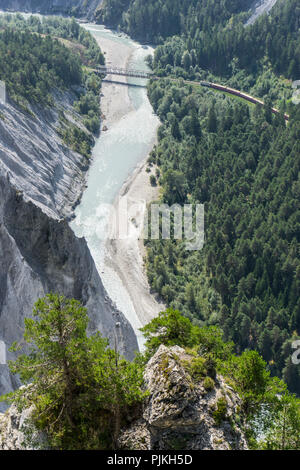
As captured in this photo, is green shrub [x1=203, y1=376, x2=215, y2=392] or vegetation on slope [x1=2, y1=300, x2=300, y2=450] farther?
green shrub [x1=203, y1=376, x2=215, y2=392]

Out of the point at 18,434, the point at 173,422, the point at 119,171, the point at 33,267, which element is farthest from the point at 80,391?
the point at 119,171

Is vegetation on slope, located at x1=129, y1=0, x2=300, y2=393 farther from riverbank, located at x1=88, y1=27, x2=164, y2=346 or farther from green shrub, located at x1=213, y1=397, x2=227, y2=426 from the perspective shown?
green shrub, located at x1=213, y1=397, x2=227, y2=426

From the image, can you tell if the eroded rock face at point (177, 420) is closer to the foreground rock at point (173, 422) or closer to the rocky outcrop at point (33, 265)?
the foreground rock at point (173, 422)

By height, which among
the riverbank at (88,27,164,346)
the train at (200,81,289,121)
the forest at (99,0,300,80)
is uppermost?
the forest at (99,0,300,80)

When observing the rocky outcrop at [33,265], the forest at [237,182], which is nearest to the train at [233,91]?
the forest at [237,182]

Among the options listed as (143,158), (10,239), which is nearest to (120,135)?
(143,158)

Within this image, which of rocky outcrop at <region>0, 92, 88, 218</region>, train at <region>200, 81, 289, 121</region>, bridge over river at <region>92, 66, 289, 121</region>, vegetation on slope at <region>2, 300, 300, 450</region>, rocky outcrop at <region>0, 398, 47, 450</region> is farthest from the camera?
bridge over river at <region>92, 66, 289, 121</region>

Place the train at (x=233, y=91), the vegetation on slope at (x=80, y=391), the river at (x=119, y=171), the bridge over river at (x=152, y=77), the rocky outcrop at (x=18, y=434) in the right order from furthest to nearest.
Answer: the bridge over river at (x=152, y=77)
the train at (x=233, y=91)
the river at (x=119, y=171)
the vegetation on slope at (x=80, y=391)
the rocky outcrop at (x=18, y=434)

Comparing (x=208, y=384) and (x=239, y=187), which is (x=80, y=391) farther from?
(x=239, y=187)

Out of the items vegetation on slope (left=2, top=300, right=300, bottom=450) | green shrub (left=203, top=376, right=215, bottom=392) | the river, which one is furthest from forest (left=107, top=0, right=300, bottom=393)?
green shrub (left=203, top=376, right=215, bottom=392)
